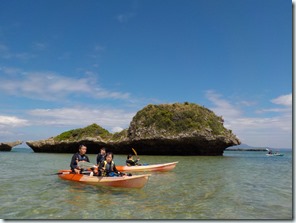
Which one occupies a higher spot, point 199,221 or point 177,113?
point 177,113

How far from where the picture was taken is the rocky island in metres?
41.7

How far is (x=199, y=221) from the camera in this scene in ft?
25.1

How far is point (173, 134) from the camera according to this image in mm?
41656

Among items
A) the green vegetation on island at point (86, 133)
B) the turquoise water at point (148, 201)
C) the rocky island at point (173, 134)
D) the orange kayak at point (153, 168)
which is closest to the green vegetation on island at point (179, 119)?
the rocky island at point (173, 134)

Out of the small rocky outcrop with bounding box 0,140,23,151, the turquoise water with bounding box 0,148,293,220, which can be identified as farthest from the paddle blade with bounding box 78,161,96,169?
the small rocky outcrop with bounding box 0,140,23,151

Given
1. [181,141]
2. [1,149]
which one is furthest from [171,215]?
[1,149]

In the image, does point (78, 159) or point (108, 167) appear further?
point (78, 159)

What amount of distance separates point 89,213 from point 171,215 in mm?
2380

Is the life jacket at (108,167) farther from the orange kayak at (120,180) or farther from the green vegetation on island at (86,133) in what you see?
the green vegetation on island at (86,133)

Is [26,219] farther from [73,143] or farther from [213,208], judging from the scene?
[73,143]

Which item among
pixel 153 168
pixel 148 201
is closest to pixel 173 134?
pixel 153 168

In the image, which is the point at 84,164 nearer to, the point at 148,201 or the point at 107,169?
the point at 107,169

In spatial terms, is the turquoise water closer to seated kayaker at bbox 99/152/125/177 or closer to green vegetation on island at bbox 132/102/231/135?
seated kayaker at bbox 99/152/125/177

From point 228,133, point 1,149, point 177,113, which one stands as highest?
point 177,113
